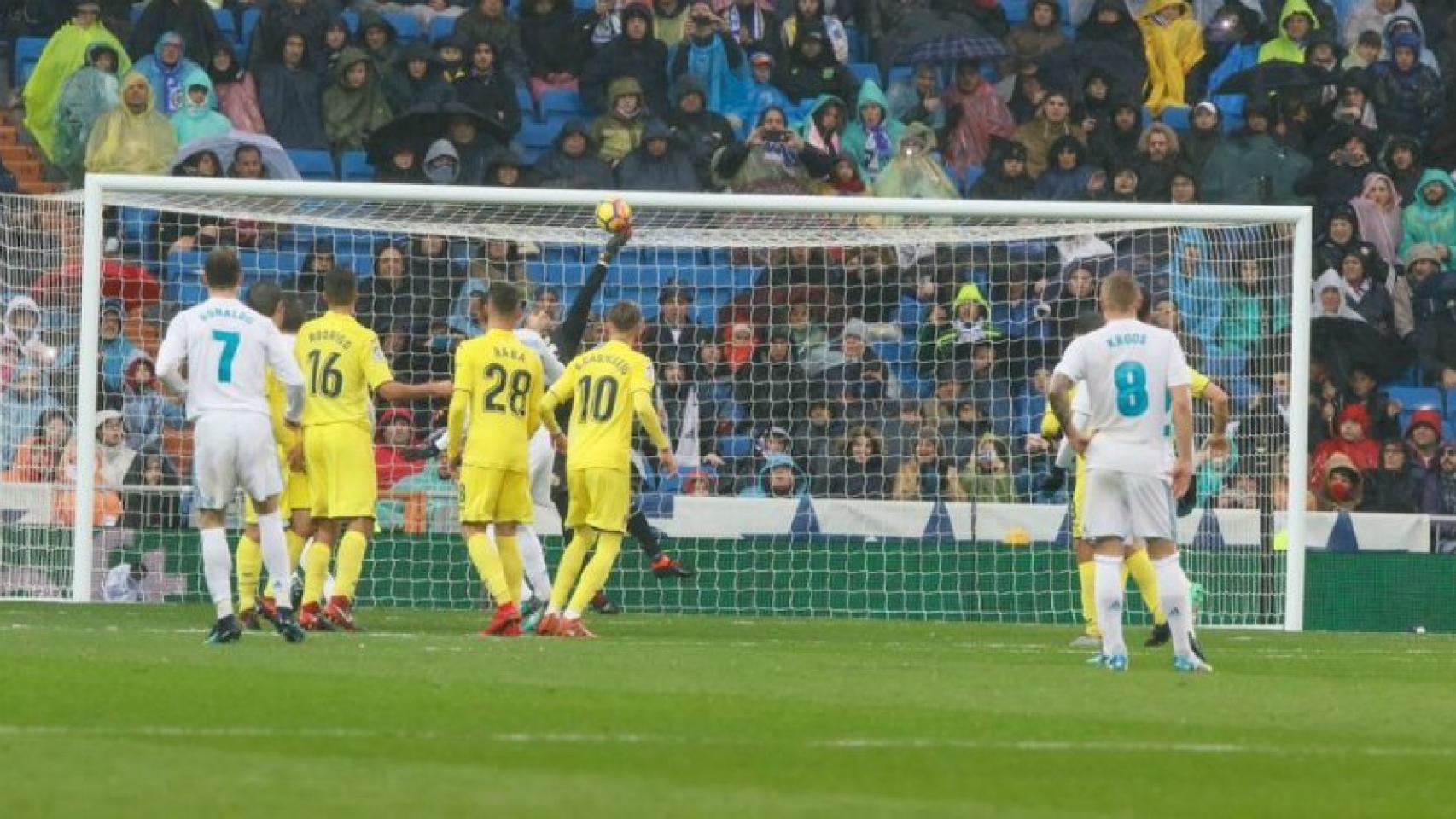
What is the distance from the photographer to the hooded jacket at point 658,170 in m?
23.5

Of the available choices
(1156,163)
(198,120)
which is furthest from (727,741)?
(1156,163)

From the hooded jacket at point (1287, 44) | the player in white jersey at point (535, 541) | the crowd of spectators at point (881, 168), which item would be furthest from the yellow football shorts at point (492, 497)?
the hooded jacket at point (1287, 44)

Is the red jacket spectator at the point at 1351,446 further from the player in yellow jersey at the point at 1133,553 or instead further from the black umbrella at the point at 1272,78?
the player in yellow jersey at the point at 1133,553

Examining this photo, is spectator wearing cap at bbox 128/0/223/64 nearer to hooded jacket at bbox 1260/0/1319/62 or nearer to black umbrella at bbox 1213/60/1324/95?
black umbrella at bbox 1213/60/1324/95

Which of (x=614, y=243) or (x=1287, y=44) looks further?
(x=1287, y=44)

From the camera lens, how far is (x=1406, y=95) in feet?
88.1

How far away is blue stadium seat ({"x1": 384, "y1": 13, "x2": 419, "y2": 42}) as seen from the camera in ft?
84.3

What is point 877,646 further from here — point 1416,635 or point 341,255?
point 341,255

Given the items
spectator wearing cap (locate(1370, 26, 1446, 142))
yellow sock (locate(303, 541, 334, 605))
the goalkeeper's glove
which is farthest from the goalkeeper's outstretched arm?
spectator wearing cap (locate(1370, 26, 1446, 142))

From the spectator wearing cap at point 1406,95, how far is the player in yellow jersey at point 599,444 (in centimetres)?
1310

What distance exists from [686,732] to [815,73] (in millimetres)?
16654

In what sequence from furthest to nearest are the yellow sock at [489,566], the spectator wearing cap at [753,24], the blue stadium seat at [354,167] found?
1. the spectator wearing cap at [753,24]
2. the blue stadium seat at [354,167]
3. the yellow sock at [489,566]

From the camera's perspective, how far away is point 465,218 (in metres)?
20.5

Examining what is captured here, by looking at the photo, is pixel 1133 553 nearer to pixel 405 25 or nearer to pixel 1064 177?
pixel 1064 177
